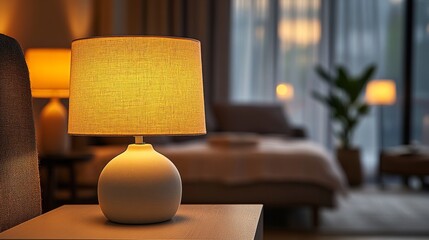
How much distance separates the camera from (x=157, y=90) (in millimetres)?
1525

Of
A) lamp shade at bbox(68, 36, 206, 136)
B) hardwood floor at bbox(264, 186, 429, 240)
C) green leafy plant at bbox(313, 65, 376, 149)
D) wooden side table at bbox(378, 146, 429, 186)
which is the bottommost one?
hardwood floor at bbox(264, 186, 429, 240)

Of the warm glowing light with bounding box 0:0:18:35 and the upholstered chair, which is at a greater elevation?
the warm glowing light with bounding box 0:0:18:35

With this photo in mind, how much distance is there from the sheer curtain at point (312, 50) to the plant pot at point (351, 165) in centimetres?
60

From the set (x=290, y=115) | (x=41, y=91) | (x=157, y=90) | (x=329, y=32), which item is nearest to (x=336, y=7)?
(x=329, y=32)

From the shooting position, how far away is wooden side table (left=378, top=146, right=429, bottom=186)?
5609mm

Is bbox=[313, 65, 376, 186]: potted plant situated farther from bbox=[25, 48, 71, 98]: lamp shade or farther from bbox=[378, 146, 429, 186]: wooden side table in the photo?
bbox=[25, 48, 71, 98]: lamp shade

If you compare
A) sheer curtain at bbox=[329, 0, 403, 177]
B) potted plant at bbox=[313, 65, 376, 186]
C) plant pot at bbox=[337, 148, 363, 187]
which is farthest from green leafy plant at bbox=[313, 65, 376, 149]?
sheer curtain at bbox=[329, 0, 403, 177]

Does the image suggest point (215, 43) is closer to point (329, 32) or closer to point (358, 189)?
point (329, 32)

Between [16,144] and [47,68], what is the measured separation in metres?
1.80

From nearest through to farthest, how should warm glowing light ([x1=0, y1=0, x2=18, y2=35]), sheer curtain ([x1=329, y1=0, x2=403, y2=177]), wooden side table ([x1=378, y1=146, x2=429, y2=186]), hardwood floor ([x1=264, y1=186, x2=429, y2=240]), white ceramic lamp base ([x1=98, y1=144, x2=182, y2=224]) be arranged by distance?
white ceramic lamp base ([x1=98, y1=144, x2=182, y2=224]) → warm glowing light ([x1=0, y1=0, x2=18, y2=35]) → hardwood floor ([x1=264, y1=186, x2=429, y2=240]) → wooden side table ([x1=378, y1=146, x2=429, y2=186]) → sheer curtain ([x1=329, y1=0, x2=403, y2=177])

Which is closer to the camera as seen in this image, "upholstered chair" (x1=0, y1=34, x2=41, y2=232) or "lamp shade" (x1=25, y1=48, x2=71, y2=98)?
"upholstered chair" (x1=0, y1=34, x2=41, y2=232)

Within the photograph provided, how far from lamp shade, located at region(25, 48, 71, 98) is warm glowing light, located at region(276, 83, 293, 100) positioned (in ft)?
12.6

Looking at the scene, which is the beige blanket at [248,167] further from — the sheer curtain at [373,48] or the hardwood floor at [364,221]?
the sheer curtain at [373,48]

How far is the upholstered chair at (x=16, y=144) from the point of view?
162 cm
